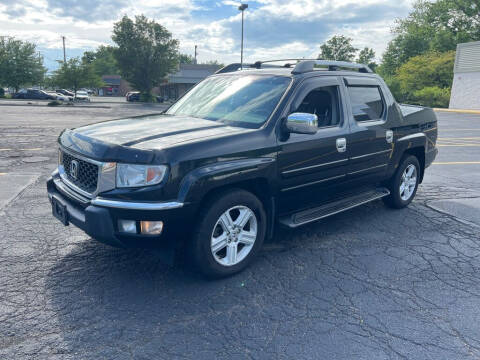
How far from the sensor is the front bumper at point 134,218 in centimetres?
292

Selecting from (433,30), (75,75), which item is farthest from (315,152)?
(433,30)

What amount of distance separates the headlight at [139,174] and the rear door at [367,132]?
2.32 meters

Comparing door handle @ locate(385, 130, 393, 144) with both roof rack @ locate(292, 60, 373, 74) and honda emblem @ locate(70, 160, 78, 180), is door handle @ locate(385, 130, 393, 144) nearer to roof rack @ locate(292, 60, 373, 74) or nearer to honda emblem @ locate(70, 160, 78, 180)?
roof rack @ locate(292, 60, 373, 74)

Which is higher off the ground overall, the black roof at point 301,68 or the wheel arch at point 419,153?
the black roof at point 301,68

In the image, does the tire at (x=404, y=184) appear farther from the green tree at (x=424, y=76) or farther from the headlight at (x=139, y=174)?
the green tree at (x=424, y=76)

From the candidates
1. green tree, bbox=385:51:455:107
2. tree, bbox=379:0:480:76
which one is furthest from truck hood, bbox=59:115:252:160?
tree, bbox=379:0:480:76

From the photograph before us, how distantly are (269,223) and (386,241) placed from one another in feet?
5.12

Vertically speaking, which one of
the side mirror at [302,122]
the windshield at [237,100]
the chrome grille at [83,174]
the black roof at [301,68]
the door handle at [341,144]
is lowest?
the chrome grille at [83,174]

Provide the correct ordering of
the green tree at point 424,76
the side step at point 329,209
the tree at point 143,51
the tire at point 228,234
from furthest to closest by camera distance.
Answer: the tree at point 143,51
the green tree at point 424,76
the side step at point 329,209
the tire at point 228,234

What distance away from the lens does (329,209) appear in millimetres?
4273

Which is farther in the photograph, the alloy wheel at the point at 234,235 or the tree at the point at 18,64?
the tree at the point at 18,64

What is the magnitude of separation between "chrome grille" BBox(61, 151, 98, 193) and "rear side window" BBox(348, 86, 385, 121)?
2.90 metres

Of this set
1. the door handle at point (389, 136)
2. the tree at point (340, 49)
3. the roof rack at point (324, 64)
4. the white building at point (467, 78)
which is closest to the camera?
the roof rack at point (324, 64)

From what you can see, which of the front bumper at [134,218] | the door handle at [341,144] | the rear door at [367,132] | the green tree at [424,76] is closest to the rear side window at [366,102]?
the rear door at [367,132]
